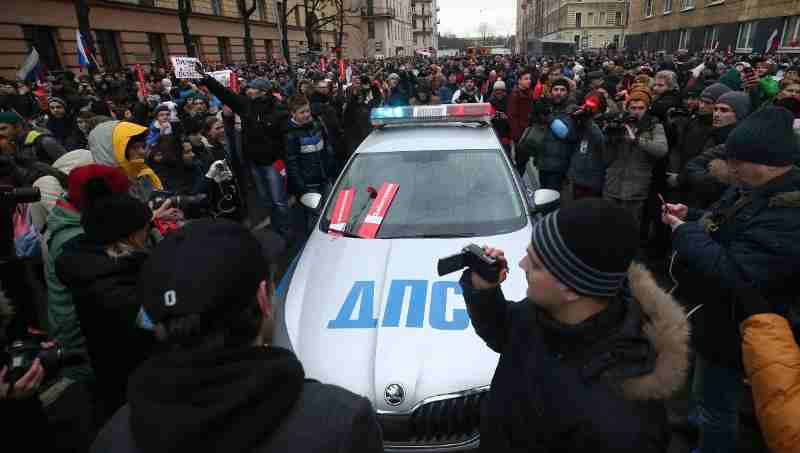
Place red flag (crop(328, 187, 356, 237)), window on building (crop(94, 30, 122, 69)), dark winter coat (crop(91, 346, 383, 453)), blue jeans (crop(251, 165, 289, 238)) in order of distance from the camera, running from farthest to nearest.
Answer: window on building (crop(94, 30, 122, 69)) → blue jeans (crop(251, 165, 289, 238)) → red flag (crop(328, 187, 356, 237)) → dark winter coat (crop(91, 346, 383, 453))

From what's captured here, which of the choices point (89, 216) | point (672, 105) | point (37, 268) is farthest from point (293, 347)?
point (672, 105)

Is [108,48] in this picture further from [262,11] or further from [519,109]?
[519,109]

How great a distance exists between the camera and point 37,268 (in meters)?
4.46

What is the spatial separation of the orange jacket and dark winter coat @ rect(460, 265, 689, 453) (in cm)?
43

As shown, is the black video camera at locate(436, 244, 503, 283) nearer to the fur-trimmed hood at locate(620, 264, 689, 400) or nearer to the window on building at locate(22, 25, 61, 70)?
the fur-trimmed hood at locate(620, 264, 689, 400)

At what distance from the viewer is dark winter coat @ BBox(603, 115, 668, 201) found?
162 inches

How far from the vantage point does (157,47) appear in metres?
23.8

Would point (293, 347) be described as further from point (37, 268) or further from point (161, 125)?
point (161, 125)

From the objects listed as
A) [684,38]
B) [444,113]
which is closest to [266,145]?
[444,113]

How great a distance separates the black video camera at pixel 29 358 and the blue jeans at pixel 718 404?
2872 millimetres

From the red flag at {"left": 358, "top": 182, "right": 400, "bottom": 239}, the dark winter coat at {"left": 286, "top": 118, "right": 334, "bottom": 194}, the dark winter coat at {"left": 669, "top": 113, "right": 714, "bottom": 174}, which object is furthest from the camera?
the dark winter coat at {"left": 286, "top": 118, "right": 334, "bottom": 194}

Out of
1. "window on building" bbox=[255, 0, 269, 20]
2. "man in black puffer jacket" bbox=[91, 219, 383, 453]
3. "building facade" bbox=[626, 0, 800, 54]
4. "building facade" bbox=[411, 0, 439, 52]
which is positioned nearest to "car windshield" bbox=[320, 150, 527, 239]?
"man in black puffer jacket" bbox=[91, 219, 383, 453]

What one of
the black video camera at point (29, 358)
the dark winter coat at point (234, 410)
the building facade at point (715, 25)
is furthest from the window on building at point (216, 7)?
the dark winter coat at point (234, 410)

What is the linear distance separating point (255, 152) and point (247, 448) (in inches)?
214
